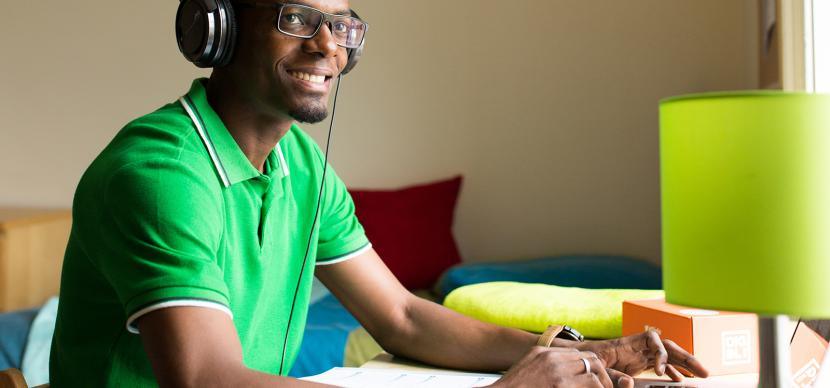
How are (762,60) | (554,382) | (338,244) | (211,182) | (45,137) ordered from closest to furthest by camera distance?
(554,382) < (211,182) < (338,244) < (762,60) < (45,137)

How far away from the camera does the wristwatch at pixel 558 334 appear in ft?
4.09

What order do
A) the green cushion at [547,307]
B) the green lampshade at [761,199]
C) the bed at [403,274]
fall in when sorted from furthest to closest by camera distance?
the bed at [403,274], the green cushion at [547,307], the green lampshade at [761,199]

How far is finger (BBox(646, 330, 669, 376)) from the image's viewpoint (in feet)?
3.74

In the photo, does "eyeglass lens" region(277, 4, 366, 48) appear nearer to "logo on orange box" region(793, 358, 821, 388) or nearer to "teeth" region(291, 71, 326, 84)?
"teeth" region(291, 71, 326, 84)

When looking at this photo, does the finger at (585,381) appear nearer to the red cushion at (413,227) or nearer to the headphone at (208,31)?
the headphone at (208,31)

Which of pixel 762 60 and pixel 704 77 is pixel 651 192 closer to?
pixel 704 77

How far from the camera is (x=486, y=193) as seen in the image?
133 inches

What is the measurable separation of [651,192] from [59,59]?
7.52 ft

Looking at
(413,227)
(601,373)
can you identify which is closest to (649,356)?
(601,373)

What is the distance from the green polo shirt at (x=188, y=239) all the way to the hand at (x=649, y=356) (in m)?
0.44

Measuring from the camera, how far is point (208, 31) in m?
1.25

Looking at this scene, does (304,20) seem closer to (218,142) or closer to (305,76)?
(305,76)

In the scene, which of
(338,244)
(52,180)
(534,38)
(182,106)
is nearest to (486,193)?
(534,38)

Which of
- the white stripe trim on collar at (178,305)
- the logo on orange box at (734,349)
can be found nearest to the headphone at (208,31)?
the white stripe trim on collar at (178,305)
